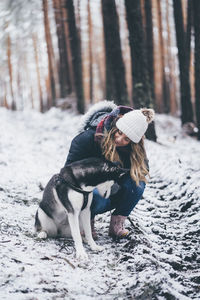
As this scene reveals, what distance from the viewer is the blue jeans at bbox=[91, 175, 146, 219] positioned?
3.62 metres

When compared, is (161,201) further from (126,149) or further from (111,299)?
(111,299)

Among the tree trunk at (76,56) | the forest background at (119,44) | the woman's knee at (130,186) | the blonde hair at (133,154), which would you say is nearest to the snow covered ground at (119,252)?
the woman's knee at (130,186)

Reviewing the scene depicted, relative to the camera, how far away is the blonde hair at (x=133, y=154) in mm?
3178

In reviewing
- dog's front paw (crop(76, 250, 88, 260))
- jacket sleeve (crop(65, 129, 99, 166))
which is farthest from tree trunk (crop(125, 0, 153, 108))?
dog's front paw (crop(76, 250, 88, 260))

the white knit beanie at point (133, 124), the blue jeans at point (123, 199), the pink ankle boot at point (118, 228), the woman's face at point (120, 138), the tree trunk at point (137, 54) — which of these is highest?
the tree trunk at point (137, 54)

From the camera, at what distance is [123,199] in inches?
145

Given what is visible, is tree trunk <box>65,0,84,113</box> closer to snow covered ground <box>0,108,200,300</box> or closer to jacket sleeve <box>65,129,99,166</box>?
snow covered ground <box>0,108,200,300</box>

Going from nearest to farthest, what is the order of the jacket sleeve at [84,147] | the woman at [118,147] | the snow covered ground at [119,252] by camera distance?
the snow covered ground at [119,252], the woman at [118,147], the jacket sleeve at [84,147]

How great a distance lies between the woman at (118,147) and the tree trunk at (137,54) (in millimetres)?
4999

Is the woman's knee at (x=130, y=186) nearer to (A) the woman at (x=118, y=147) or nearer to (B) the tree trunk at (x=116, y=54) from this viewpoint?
(A) the woman at (x=118, y=147)

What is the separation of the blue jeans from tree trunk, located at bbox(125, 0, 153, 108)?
500cm

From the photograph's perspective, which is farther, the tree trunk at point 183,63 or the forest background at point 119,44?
the tree trunk at point 183,63

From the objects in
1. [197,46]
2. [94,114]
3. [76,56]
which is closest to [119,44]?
[197,46]

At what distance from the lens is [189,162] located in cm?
618
